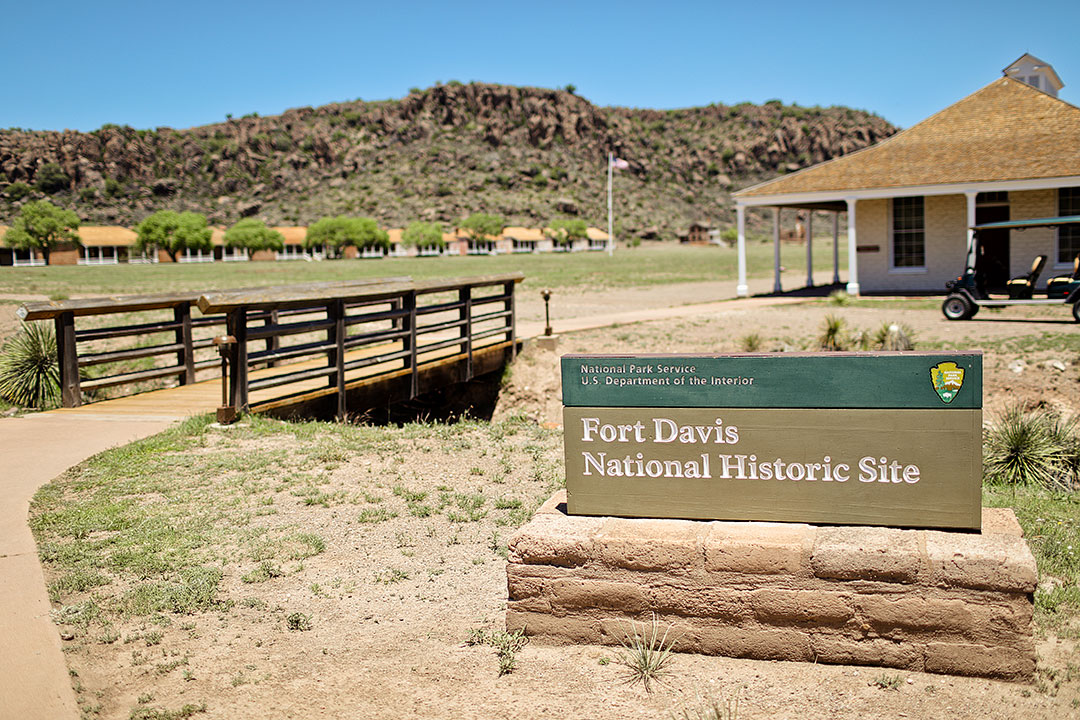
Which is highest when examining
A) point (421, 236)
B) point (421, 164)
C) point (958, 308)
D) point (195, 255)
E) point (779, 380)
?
point (421, 164)

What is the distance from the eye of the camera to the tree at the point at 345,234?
119 m

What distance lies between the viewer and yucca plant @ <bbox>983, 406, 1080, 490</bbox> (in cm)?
886

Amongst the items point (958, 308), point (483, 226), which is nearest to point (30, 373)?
point (958, 308)

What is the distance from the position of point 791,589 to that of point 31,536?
471 centimetres

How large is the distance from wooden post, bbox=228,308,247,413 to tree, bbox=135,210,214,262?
107330 mm

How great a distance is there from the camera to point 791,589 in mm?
4219

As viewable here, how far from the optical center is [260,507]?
6.73 m

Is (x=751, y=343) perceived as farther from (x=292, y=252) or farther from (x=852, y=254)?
(x=292, y=252)

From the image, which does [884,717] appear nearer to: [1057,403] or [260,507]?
[260,507]

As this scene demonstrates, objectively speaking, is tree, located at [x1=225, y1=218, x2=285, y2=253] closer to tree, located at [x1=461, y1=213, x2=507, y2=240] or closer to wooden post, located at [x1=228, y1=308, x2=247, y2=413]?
tree, located at [x1=461, y1=213, x2=507, y2=240]

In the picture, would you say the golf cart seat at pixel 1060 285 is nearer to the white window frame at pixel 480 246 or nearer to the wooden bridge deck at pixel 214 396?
the wooden bridge deck at pixel 214 396

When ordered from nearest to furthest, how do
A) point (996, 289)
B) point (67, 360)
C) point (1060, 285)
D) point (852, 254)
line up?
point (67, 360)
point (1060, 285)
point (996, 289)
point (852, 254)

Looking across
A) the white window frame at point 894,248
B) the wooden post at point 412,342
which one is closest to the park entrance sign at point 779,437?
the wooden post at point 412,342

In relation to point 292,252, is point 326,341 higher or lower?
lower
